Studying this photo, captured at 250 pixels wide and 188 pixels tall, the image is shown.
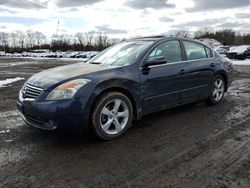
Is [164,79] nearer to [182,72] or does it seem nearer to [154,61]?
[154,61]

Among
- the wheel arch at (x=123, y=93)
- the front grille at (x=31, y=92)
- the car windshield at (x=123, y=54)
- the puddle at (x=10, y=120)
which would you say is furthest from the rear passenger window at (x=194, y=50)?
the puddle at (x=10, y=120)

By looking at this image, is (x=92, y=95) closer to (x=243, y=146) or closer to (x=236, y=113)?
(x=243, y=146)

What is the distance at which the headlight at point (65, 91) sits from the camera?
4.12 metres

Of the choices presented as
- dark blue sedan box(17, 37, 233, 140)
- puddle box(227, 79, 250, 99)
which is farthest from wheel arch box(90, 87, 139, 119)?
puddle box(227, 79, 250, 99)

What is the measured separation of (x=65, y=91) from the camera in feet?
13.7

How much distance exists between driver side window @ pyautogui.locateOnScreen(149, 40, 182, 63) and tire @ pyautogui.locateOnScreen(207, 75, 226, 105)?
50.0 inches

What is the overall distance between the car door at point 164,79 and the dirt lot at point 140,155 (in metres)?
0.43

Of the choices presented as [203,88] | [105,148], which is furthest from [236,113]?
[105,148]

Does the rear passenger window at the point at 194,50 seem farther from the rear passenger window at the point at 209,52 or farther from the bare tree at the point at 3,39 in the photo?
the bare tree at the point at 3,39

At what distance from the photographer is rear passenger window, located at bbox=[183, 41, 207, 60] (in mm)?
5930

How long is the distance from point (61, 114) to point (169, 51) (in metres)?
2.53

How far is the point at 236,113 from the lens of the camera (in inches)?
238

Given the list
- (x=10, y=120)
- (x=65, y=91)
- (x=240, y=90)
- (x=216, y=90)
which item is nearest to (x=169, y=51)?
→ (x=216, y=90)

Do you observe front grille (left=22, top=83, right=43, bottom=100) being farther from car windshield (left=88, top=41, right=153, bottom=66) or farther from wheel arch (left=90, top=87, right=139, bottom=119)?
car windshield (left=88, top=41, right=153, bottom=66)
